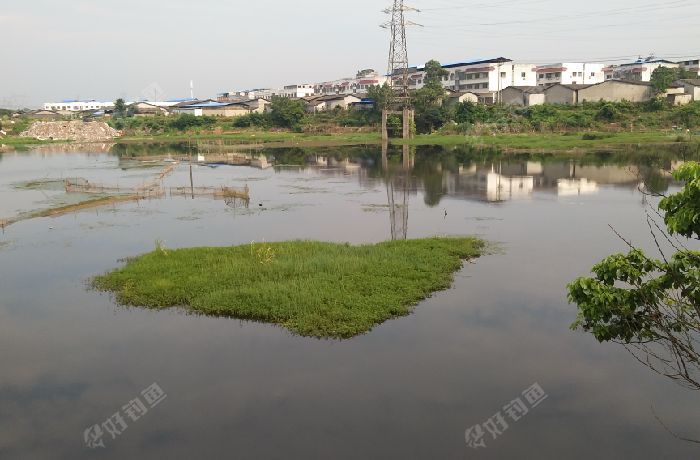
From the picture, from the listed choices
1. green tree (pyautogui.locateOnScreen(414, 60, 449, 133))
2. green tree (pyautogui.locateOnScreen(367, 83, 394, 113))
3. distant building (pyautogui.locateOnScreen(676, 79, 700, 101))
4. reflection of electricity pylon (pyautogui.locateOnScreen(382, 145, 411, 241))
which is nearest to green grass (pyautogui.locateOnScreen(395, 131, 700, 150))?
green tree (pyautogui.locateOnScreen(414, 60, 449, 133))

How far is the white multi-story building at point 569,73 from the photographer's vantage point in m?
99.5

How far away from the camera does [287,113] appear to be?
100500mm

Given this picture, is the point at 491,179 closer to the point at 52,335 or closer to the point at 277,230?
the point at 277,230

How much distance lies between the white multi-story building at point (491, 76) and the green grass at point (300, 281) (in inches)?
3160

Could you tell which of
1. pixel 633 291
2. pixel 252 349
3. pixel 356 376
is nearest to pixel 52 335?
pixel 252 349

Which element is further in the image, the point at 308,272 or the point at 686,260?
the point at 308,272

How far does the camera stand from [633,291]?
24.9ft

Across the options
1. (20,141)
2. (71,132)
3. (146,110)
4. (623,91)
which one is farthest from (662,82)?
(146,110)

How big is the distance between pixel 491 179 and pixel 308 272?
2857 centimetres

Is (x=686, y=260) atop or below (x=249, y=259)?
atop

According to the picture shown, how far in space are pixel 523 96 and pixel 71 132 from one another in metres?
91.5

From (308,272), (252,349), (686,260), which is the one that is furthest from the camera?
(308,272)

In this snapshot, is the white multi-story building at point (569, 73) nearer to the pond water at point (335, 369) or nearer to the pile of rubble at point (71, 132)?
the pond water at point (335, 369)

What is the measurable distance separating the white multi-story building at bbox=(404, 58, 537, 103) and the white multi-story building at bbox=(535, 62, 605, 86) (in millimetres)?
2070
